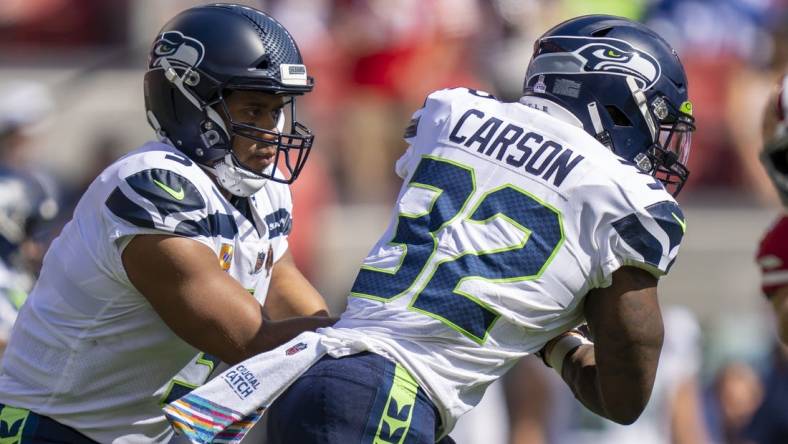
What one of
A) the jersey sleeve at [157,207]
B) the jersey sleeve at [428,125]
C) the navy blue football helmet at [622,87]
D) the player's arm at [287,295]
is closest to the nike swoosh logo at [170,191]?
the jersey sleeve at [157,207]

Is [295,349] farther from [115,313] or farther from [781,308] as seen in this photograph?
[781,308]

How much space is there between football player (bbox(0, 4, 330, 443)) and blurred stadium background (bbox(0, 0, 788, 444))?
413 cm

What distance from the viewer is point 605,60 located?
368cm

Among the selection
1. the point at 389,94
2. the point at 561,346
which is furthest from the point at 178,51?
the point at 389,94

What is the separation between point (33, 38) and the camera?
34.2ft

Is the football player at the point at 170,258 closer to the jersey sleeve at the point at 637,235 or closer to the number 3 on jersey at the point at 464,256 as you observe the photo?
the number 3 on jersey at the point at 464,256

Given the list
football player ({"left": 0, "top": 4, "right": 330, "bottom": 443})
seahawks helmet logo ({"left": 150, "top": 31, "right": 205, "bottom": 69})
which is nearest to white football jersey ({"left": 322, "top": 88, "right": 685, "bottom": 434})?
football player ({"left": 0, "top": 4, "right": 330, "bottom": 443})

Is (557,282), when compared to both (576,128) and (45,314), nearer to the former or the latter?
(576,128)

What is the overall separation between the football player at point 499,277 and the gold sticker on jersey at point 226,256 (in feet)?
1.42

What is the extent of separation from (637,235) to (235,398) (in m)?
1.10

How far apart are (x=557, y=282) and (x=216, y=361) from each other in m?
1.24

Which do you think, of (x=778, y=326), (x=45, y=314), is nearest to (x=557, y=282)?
(x=778, y=326)

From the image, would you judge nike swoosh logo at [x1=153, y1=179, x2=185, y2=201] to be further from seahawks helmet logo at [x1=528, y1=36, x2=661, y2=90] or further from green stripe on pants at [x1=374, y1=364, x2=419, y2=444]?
seahawks helmet logo at [x1=528, y1=36, x2=661, y2=90]

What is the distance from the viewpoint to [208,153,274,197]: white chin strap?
394 cm
